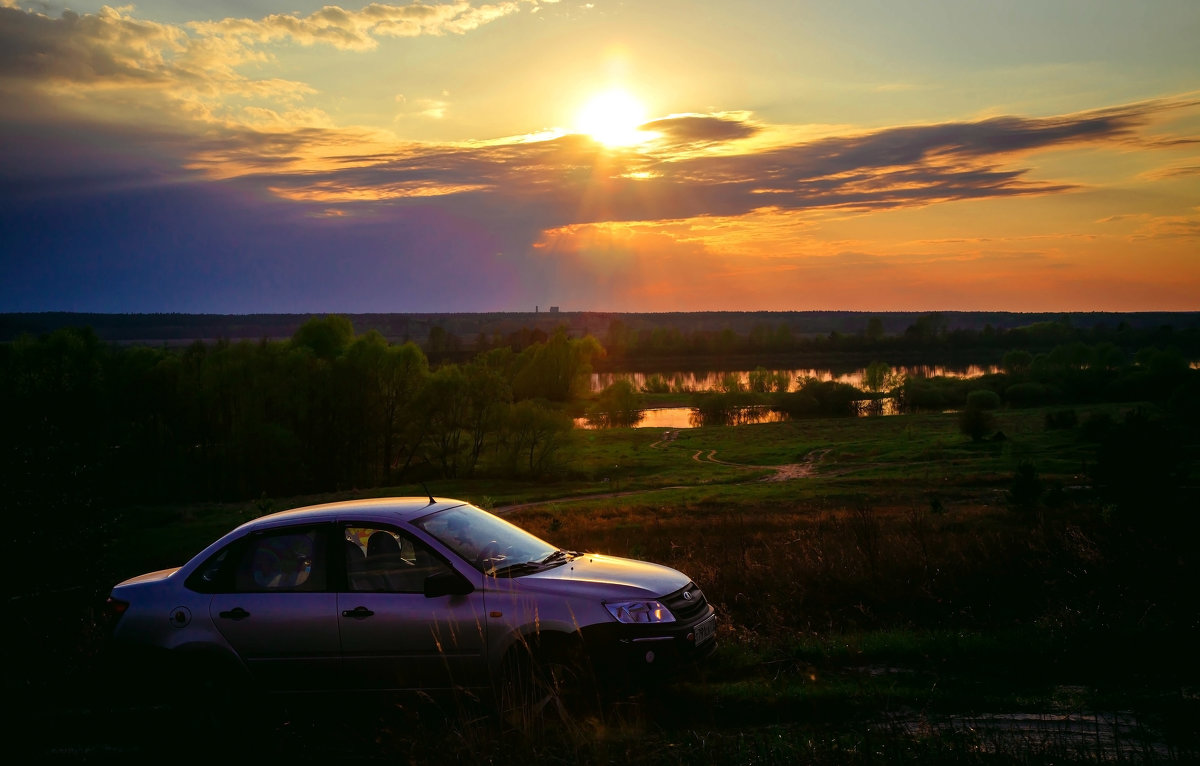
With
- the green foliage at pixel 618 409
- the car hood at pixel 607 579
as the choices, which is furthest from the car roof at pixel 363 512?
the green foliage at pixel 618 409

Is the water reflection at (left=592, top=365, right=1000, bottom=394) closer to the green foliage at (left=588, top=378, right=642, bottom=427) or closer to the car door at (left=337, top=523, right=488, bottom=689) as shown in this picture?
the green foliage at (left=588, top=378, right=642, bottom=427)

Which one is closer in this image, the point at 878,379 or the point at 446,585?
the point at 446,585

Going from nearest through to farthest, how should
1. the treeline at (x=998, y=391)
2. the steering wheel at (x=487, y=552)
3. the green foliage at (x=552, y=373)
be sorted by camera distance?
the steering wheel at (x=487, y=552)
the treeline at (x=998, y=391)
the green foliage at (x=552, y=373)

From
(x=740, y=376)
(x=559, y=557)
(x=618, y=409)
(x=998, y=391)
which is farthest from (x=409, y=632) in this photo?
(x=740, y=376)

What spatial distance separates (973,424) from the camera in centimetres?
7738

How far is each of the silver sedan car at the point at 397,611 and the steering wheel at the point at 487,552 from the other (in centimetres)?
2

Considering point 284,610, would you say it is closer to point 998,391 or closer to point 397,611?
point 397,611

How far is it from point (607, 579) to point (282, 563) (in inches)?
103

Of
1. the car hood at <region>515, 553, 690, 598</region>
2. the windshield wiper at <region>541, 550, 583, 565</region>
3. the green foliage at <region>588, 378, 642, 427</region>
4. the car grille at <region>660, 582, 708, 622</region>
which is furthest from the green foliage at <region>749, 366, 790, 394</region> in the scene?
the car grille at <region>660, 582, 708, 622</region>

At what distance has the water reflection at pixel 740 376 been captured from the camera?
143375 mm

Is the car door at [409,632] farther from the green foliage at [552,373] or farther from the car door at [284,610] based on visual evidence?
the green foliage at [552,373]

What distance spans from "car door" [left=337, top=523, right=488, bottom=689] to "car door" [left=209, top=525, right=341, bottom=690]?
16 centimetres

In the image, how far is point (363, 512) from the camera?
6.97m

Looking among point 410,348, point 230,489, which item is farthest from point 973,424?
point 230,489
